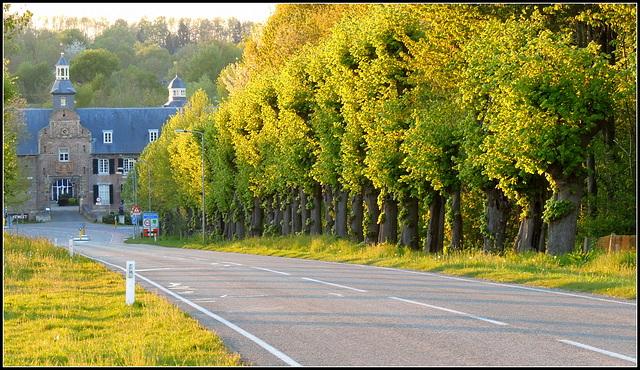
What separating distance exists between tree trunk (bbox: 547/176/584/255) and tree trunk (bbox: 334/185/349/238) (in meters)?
15.9

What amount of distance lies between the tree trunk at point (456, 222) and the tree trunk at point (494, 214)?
2028 mm

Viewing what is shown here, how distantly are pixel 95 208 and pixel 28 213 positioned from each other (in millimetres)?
8917

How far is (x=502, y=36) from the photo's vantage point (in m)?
24.6

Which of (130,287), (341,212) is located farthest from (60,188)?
(130,287)

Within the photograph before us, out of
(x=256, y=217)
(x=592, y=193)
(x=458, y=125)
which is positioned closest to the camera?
(x=458, y=125)

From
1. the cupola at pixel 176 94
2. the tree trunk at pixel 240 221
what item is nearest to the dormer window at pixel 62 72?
the cupola at pixel 176 94

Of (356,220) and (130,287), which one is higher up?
(356,220)

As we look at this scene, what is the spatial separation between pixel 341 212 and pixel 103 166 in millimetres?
82452

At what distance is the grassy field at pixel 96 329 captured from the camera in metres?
9.91

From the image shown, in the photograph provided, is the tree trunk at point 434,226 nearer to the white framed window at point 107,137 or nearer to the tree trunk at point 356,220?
the tree trunk at point 356,220

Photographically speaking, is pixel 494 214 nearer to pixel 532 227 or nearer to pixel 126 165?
pixel 532 227

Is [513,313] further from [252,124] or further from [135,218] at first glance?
[135,218]

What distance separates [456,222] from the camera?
29359 millimetres

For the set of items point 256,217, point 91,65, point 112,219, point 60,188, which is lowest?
point 112,219
